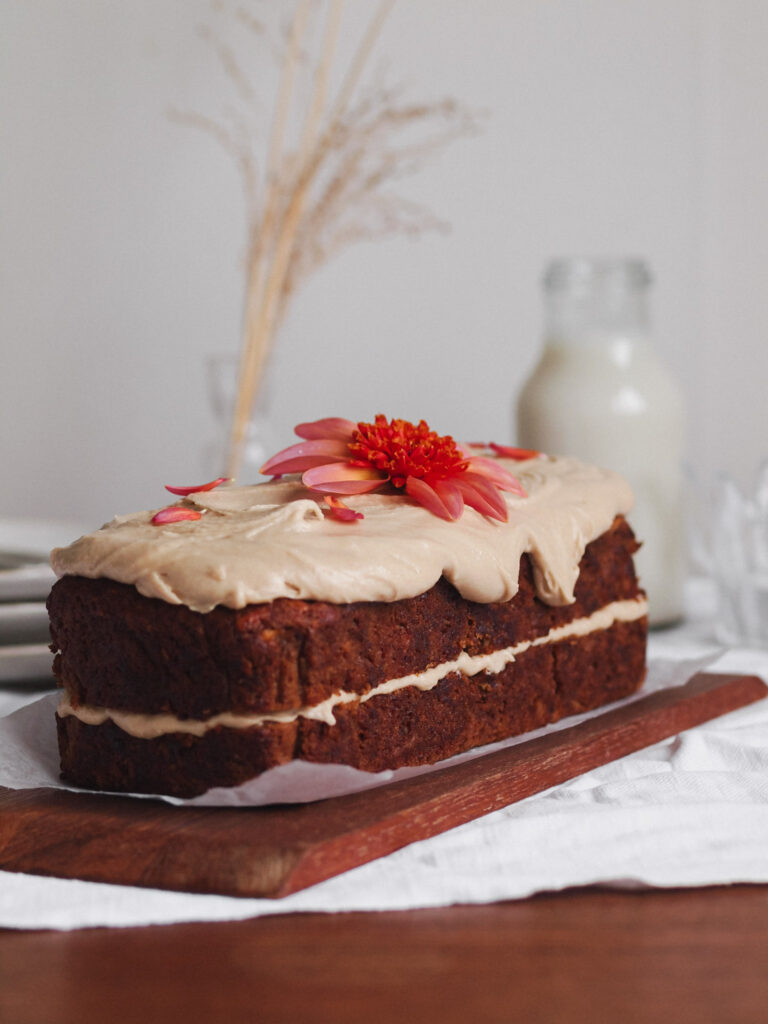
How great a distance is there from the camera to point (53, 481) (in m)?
3.53

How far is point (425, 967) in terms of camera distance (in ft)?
3.24

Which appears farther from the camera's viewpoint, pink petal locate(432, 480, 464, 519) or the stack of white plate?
the stack of white plate

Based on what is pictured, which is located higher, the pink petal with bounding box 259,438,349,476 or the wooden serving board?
the pink petal with bounding box 259,438,349,476

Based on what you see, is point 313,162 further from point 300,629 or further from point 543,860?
point 543,860

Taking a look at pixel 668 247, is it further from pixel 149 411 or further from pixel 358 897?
pixel 358 897

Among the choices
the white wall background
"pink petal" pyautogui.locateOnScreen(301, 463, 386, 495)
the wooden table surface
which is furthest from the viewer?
the white wall background

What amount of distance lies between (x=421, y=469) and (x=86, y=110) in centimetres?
231

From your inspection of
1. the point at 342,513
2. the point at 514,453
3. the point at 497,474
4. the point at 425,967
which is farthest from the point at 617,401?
the point at 425,967

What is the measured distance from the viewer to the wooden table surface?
0.92 meters

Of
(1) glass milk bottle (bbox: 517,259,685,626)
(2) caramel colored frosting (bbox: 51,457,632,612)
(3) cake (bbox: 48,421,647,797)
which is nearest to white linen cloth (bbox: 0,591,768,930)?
(3) cake (bbox: 48,421,647,797)

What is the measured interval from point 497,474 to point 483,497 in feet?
0.35

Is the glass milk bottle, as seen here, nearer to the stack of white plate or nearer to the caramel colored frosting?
the caramel colored frosting

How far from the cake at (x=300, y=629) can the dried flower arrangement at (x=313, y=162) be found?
1231 millimetres

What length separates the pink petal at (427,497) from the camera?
1.44 meters
